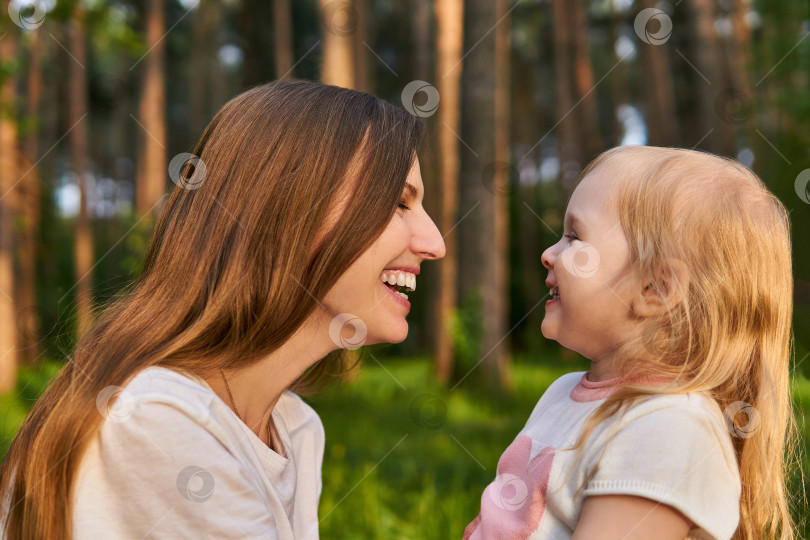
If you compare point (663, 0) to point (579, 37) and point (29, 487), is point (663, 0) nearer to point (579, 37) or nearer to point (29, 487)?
point (579, 37)

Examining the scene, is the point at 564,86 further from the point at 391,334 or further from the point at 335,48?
the point at 391,334

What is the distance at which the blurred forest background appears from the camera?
4.03m

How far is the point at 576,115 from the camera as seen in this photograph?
55.7 feet

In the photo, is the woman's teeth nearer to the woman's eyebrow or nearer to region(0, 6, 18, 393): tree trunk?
the woman's eyebrow

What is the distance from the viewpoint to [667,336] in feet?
5.41

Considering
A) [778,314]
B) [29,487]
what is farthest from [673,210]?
[29,487]

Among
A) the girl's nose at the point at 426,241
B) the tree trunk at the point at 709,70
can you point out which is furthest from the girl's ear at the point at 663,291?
the tree trunk at the point at 709,70

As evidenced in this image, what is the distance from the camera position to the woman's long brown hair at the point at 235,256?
5.30ft

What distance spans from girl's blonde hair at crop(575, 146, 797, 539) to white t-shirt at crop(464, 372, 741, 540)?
10 centimetres

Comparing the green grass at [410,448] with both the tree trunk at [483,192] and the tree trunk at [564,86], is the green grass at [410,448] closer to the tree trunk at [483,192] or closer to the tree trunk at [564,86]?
→ the tree trunk at [483,192]

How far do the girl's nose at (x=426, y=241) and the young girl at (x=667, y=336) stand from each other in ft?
1.21

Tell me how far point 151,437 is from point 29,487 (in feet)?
0.97
